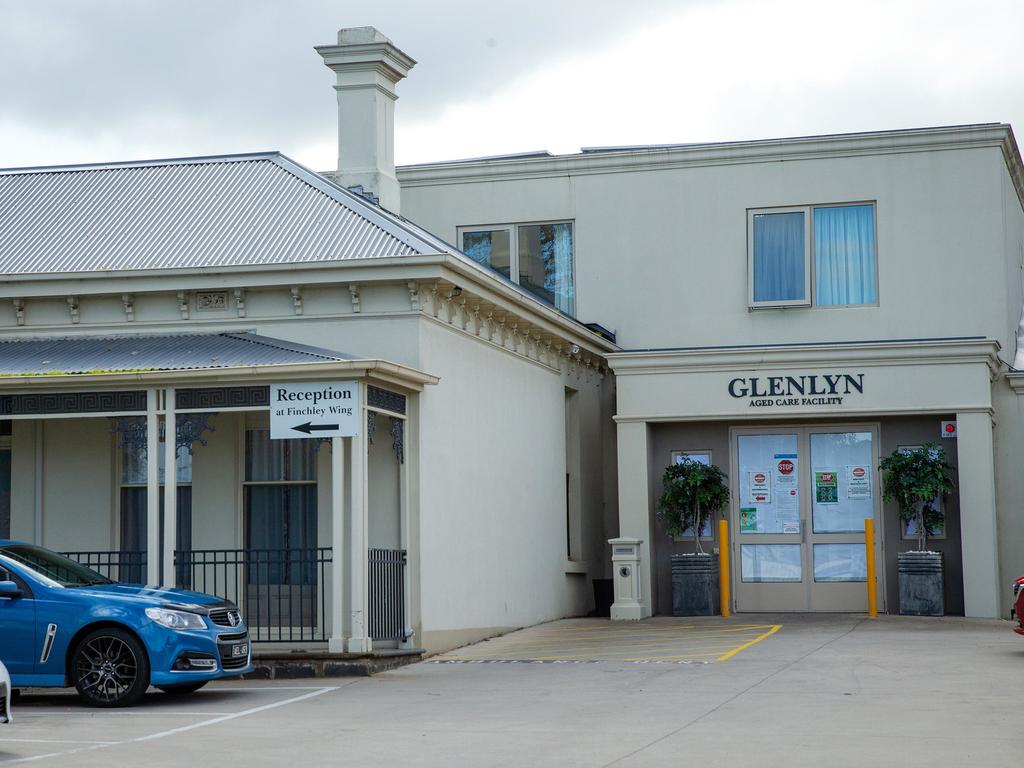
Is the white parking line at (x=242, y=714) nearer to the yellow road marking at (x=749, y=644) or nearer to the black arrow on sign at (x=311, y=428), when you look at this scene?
the black arrow on sign at (x=311, y=428)

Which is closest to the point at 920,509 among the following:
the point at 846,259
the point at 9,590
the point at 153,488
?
the point at 846,259

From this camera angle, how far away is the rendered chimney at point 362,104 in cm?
2064

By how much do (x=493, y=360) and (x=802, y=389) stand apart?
509 cm

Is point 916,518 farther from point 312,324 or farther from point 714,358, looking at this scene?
point 312,324

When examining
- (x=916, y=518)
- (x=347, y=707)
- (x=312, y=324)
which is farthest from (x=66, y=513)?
(x=916, y=518)

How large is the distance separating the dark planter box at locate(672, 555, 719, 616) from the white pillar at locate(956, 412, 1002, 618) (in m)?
3.62

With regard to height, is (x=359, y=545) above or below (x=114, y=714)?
above

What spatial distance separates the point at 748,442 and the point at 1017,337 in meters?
5.45

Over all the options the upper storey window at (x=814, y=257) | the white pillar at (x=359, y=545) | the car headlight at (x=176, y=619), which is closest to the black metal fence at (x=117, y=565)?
the white pillar at (x=359, y=545)

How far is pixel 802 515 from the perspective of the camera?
867 inches

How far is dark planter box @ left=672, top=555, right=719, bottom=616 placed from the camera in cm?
2127

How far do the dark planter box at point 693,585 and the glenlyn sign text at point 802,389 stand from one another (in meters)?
2.47

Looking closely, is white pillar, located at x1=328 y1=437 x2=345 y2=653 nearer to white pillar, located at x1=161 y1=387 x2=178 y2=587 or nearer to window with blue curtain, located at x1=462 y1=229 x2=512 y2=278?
white pillar, located at x1=161 y1=387 x2=178 y2=587

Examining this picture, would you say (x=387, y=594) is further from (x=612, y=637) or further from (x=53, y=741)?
(x=53, y=741)
